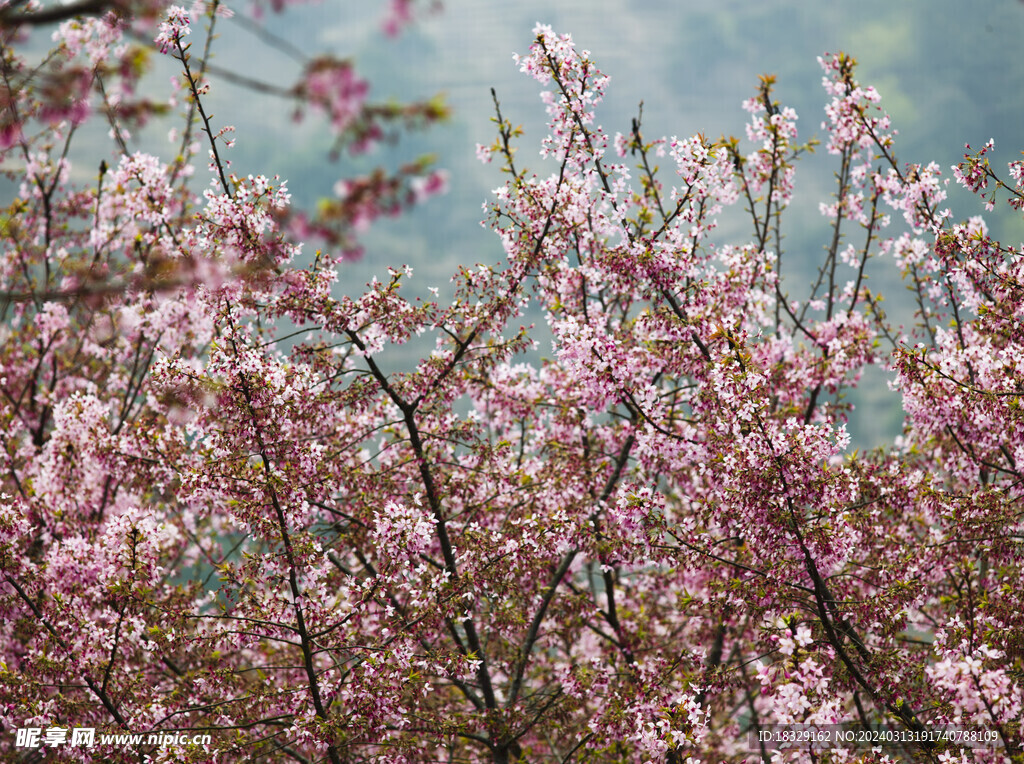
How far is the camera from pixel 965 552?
8836 mm

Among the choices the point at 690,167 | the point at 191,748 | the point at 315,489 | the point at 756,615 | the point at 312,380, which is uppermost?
the point at 690,167

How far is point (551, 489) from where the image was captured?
9.91m

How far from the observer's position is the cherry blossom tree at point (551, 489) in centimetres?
739

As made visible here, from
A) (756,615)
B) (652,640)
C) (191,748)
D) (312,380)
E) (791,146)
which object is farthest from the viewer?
(652,640)

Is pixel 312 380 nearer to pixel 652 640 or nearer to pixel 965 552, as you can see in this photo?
pixel 652 640

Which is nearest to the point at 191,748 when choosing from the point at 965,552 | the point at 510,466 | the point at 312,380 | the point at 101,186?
the point at 312,380

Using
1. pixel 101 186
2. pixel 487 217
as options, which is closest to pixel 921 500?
pixel 487 217

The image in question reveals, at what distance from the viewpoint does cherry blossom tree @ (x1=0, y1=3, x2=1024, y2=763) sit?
24.2 feet

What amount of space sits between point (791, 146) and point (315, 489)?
7623 mm

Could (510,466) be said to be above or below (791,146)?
below

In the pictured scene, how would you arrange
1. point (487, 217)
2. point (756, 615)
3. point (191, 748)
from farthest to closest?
point (487, 217), point (756, 615), point (191, 748)

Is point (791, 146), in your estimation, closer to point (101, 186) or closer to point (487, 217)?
point (487, 217)

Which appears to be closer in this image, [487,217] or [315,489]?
[315,489]

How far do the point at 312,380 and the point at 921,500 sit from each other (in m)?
6.67
